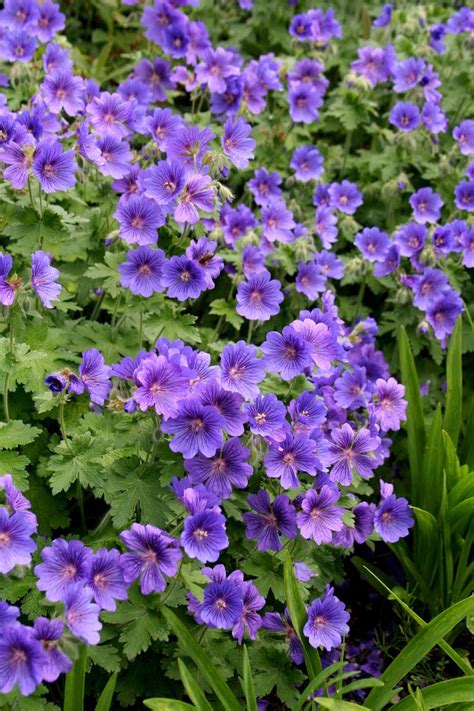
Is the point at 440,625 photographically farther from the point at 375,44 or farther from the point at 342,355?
the point at 375,44

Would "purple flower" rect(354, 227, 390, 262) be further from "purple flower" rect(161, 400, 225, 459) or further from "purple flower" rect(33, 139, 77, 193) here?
"purple flower" rect(161, 400, 225, 459)

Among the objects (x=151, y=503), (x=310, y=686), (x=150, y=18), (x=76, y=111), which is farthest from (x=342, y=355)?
(x=150, y=18)

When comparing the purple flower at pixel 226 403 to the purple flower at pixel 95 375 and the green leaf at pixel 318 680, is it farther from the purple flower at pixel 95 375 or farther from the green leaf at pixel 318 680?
the green leaf at pixel 318 680

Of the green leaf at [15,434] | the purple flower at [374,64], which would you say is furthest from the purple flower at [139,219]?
the purple flower at [374,64]

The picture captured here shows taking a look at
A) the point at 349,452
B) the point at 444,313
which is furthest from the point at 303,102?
the point at 349,452

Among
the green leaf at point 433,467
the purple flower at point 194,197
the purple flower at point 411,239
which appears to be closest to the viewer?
the purple flower at point 194,197

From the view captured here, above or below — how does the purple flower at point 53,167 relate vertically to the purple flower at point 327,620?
above
